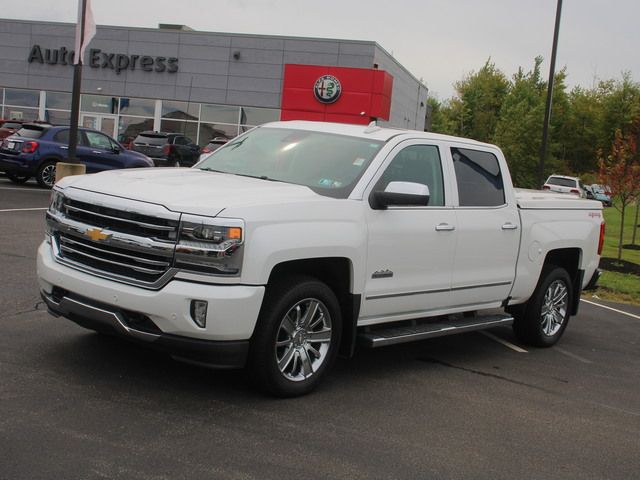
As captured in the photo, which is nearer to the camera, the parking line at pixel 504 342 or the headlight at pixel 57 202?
the headlight at pixel 57 202

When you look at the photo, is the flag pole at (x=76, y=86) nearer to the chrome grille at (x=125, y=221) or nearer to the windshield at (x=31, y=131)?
the windshield at (x=31, y=131)

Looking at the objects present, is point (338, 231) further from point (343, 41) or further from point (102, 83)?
point (102, 83)

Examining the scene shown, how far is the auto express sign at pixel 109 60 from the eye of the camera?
41.1m

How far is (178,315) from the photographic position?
4.66 meters

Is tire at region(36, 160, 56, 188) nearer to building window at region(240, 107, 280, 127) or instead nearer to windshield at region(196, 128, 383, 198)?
windshield at region(196, 128, 383, 198)

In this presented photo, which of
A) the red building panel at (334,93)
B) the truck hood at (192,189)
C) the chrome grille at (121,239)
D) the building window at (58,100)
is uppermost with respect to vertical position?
the red building panel at (334,93)

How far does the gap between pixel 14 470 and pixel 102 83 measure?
40.6 meters

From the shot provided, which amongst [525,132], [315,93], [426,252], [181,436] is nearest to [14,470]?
[181,436]

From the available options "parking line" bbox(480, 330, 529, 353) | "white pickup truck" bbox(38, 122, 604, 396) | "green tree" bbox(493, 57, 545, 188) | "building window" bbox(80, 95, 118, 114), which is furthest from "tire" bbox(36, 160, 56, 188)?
"green tree" bbox(493, 57, 545, 188)

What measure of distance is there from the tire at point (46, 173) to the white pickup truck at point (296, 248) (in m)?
14.4

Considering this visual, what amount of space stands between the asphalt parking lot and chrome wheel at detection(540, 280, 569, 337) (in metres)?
0.66

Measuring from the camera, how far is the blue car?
19453 millimetres

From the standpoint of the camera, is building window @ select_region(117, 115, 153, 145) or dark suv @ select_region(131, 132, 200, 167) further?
building window @ select_region(117, 115, 153, 145)

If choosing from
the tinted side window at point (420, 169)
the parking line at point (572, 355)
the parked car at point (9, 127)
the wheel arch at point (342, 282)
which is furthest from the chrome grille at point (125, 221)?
the parked car at point (9, 127)
